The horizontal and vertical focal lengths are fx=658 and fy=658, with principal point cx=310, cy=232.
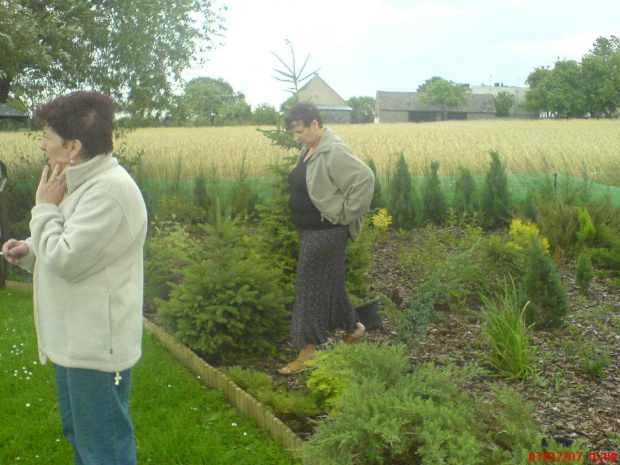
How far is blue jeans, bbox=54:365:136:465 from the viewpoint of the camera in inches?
101

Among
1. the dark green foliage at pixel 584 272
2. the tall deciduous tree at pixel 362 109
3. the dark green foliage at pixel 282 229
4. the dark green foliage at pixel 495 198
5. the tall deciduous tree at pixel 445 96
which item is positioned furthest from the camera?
the tall deciduous tree at pixel 362 109

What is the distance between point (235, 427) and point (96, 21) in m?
11.2

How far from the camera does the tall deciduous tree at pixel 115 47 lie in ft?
39.3

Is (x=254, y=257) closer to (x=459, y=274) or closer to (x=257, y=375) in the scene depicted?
(x=257, y=375)

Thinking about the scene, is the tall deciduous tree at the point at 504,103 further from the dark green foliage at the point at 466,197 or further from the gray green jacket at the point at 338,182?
the gray green jacket at the point at 338,182

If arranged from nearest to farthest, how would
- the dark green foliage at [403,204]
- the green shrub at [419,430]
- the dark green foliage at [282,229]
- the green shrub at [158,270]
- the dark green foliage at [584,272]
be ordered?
the green shrub at [419,430], the dark green foliage at [584,272], the dark green foliage at [282,229], the green shrub at [158,270], the dark green foliage at [403,204]

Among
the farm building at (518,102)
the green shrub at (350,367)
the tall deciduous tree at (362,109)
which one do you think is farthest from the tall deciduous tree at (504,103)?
the green shrub at (350,367)

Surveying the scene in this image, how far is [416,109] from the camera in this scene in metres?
87.2

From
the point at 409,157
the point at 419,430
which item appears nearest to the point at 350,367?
the point at 419,430

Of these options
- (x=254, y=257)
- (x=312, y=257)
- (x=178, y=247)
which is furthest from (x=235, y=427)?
(x=178, y=247)

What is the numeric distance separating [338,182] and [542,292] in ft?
6.25

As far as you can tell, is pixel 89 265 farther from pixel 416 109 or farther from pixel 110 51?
pixel 416 109

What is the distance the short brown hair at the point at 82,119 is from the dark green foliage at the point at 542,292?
3604mm

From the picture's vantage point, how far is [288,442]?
3.82 meters
